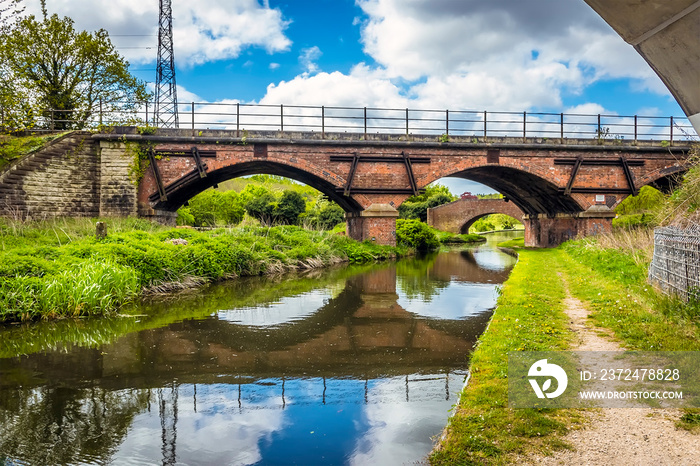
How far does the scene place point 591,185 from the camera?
958 inches

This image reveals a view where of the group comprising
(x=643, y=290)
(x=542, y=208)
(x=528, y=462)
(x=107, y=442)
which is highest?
(x=542, y=208)

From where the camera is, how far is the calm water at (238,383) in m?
4.11

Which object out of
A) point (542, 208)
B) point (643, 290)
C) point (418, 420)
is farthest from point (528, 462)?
point (542, 208)

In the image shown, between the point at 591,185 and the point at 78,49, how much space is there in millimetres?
29305

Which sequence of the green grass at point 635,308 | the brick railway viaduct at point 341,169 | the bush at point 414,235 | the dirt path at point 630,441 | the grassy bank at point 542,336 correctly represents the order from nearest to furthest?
the dirt path at point 630,441, the grassy bank at point 542,336, the green grass at point 635,308, the brick railway viaduct at point 341,169, the bush at point 414,235

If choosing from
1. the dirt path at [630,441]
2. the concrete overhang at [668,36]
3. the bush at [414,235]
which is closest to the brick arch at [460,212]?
the bush at [414,235]

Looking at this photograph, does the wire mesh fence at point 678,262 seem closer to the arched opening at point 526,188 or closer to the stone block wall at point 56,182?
the arched opening at point 526,188

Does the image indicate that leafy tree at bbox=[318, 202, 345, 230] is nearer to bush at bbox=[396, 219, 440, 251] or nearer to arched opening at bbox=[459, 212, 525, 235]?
bush at bbox=[396, 219, 440, 251]

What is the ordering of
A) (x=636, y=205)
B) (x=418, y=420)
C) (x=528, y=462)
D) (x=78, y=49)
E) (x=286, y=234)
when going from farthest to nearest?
(x=636, y=205) → (x=78, y=49) → (x=286, y=234) → (x=418, y=420) → (x=528, y=462)

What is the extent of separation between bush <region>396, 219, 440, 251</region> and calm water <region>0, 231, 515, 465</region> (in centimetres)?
1745

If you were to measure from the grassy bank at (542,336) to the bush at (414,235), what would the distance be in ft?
50.9

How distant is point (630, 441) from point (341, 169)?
19.5 metres

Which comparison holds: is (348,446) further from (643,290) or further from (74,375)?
(643,290)

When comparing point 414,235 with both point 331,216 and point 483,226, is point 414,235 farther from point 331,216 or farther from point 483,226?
→ point 483,226
